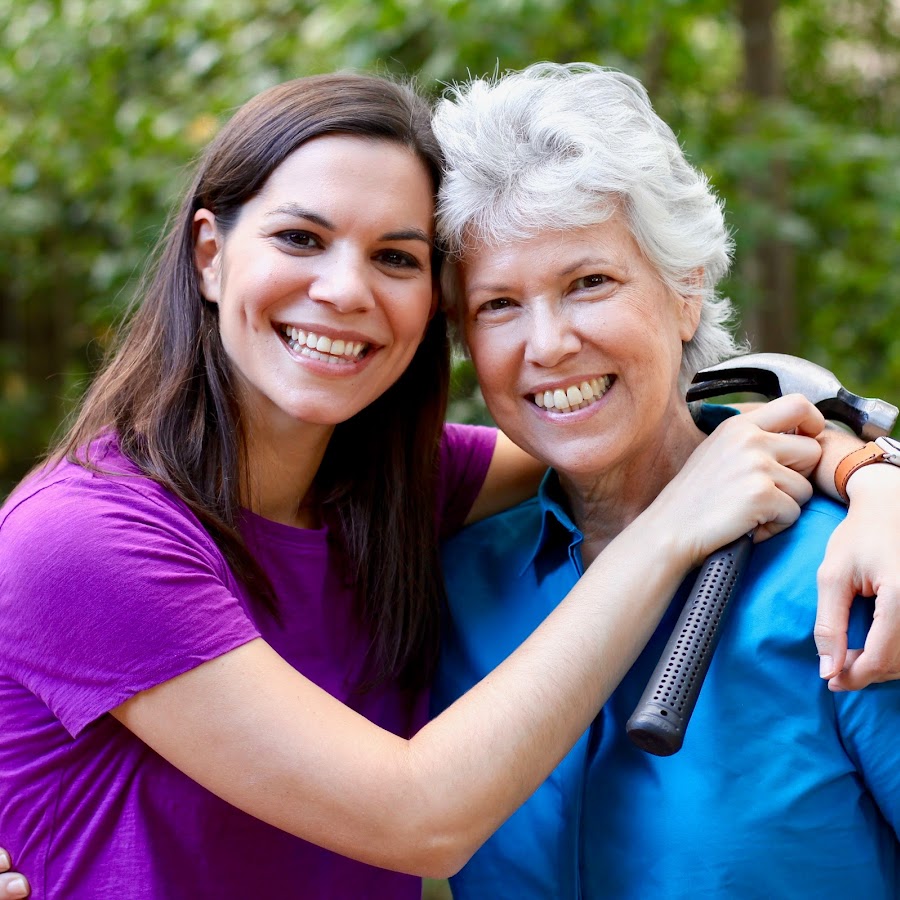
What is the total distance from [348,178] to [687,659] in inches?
31.5

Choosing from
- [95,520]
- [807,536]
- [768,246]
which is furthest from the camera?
[768,246]

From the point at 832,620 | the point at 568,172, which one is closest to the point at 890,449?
the point at 832,620

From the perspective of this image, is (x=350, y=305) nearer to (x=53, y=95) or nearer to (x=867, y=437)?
(x=867, y=437)

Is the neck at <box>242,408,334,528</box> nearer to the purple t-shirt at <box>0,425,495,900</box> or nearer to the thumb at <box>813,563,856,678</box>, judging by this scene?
the purple t-shirt at <box>0,425,495,900</box>

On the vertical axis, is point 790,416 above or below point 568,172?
below

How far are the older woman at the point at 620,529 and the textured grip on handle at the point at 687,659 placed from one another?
0.19ft

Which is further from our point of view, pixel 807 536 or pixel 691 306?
pixel 691 306

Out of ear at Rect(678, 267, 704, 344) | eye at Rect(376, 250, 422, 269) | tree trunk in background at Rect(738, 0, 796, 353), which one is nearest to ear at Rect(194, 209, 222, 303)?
eye at Rect(376, 250, 422, 269)

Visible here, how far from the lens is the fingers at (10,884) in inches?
55.9

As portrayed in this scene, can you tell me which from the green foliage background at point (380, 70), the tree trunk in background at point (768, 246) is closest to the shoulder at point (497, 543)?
the green foliage background at point (380, 70)

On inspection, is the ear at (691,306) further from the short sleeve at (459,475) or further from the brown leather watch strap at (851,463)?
the short sleeve at (459,475)

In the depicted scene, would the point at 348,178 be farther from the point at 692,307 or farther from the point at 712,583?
the point at 712,583

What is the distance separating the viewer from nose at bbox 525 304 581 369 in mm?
1553

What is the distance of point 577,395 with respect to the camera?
1.59m
